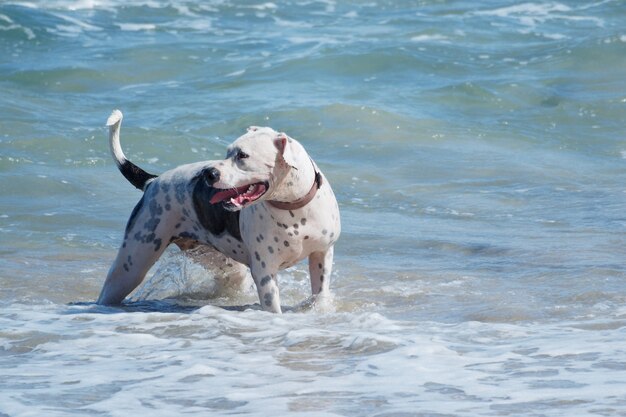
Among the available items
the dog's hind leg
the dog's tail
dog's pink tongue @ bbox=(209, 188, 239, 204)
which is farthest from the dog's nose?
the dog's tail

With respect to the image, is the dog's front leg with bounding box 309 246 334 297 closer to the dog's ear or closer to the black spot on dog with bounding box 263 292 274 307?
the black spot on dog with bounding box 263 292 274 307

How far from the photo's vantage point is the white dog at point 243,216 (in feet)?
20.8

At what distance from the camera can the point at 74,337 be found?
6645 millimetres

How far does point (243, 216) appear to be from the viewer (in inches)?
269

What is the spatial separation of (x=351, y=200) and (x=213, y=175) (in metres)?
5.15

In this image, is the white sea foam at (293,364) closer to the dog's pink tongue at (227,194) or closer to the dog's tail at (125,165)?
the dog's pink tongue at (227,194)

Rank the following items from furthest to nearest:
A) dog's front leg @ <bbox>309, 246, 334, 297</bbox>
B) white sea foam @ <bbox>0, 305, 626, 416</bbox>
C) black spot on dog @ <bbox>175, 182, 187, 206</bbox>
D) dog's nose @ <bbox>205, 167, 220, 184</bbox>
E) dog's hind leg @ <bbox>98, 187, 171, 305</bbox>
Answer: dog's hind leg @ <bbox>98, 187, 171, 305</bbox> → black spot on dog @ <bbox>175, 182, 187, 206</bbox> → dog's front leg @ <bbox>309, 246, 334, 297</bbox> → dog's nose @ <bbox>205, 167, 220, 184</bbox> → white sea foam @ <bbox>0, 305, 626, 416</bbox>

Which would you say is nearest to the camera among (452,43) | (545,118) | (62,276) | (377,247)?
(62,276)

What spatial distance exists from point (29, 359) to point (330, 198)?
1.78m

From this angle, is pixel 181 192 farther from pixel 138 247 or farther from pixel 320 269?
pixel 320 269

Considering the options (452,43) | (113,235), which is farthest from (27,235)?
(452,43)

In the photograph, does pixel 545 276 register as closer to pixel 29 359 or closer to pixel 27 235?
pixel 29 359

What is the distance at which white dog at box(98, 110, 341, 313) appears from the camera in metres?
6.33

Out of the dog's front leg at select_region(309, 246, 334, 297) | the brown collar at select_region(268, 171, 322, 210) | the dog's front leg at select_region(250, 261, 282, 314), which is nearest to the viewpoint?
the brown collar at select_region(268, 171, 322, 210)
